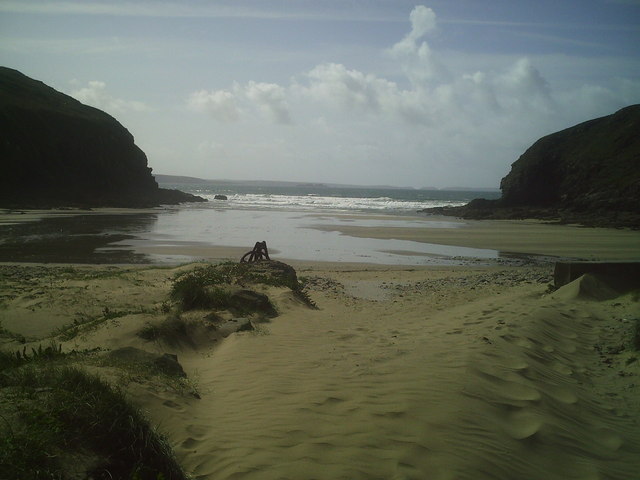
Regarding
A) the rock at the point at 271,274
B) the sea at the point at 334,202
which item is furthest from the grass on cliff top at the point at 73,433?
the sea at the point at 334,202

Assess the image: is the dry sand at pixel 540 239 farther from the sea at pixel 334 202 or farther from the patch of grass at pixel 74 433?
the sea at pixel 334 202

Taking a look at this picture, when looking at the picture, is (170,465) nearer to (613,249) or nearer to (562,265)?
(562,265)

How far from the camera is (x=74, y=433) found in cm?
283

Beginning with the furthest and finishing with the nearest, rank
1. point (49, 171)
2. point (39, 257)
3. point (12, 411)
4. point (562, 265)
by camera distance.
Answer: point (49, 171), point (39, 257), point (562, 265), point (12, 411)

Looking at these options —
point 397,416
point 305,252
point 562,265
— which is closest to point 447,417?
point 397,416

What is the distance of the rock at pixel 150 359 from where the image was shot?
4617mm

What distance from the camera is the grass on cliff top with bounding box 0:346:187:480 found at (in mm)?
2553

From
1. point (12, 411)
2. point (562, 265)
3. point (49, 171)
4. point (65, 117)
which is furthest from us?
point (65, 117)

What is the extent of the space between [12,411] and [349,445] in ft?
7.58

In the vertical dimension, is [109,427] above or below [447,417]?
above

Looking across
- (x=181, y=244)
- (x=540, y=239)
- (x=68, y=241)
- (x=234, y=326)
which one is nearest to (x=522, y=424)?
(x=234, y=326)

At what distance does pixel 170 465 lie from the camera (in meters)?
3.03

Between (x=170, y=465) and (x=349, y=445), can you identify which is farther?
(x=349, y=445)

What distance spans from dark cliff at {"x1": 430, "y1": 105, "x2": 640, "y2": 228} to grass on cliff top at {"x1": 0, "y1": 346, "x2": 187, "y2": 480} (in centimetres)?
3981
